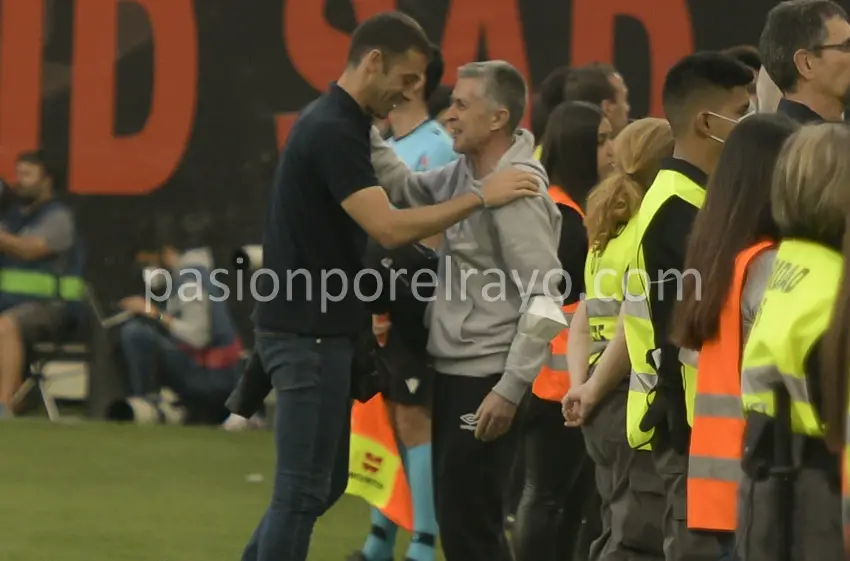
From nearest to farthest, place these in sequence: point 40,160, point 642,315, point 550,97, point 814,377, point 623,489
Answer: point 814,377 < point 642,315 < point 623,489 < point 550,97 < point 40,160

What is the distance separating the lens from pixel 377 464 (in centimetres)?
667

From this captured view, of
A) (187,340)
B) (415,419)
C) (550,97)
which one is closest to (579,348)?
(415,419)

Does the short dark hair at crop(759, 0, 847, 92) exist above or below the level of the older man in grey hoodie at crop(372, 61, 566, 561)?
above

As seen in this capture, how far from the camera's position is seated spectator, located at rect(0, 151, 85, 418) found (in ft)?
33.2

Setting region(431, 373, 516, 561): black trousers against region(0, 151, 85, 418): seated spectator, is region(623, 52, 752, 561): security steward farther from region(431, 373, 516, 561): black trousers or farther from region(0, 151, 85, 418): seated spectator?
region(0, 151, 85, 418): seated spectator

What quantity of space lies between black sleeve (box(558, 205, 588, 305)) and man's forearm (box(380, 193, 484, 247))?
104 centimetres

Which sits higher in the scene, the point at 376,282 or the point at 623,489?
the point at 376,282

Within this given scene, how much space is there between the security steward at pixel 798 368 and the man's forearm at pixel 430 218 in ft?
5.18

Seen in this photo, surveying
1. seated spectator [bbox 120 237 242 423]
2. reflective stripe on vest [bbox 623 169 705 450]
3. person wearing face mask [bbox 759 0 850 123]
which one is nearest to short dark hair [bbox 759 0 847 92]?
person wearing face mask [bbox 759 0 850 123]

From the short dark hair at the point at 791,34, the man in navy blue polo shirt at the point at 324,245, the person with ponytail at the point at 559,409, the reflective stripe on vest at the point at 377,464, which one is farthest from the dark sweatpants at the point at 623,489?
the reflective stripe on vest at the point at 377,464

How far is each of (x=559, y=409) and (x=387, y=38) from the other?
1.53 meters

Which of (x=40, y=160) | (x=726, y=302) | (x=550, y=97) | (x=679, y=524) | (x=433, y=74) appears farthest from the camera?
(x=40, y=160)

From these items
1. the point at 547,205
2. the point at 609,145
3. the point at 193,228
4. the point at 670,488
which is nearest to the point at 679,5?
the point at 193,228

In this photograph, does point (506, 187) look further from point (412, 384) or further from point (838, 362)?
point (838, 362)
